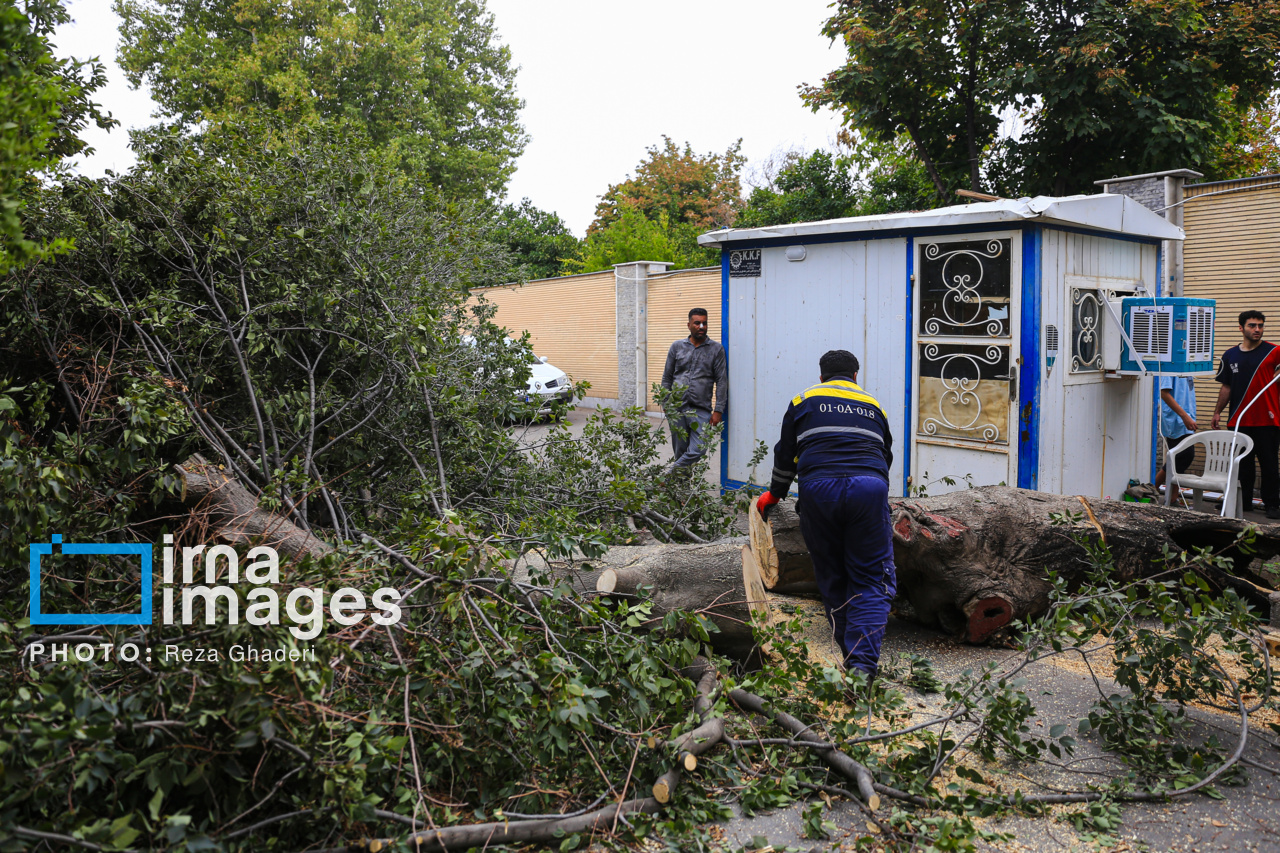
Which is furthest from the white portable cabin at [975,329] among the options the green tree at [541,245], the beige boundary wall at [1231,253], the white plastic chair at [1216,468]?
the green tree at [541,245]

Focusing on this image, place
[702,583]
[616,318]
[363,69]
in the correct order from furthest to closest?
1. [363,69]
2. [616,318]
3. [702,583]

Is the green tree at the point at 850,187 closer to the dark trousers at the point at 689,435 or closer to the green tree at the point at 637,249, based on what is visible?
the green tree at the point at 637,249

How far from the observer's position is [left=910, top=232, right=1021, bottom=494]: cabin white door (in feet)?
21.4

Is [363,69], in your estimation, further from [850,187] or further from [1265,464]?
[1265,464]

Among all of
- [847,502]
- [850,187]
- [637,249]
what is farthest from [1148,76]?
[637,249]

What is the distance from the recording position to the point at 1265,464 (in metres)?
7.58

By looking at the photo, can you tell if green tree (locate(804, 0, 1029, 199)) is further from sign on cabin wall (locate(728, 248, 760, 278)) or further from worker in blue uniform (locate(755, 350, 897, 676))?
worker in blue uniform (locate(755, 350, 897, 676))

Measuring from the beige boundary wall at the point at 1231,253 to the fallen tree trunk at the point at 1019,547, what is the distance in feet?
15.7

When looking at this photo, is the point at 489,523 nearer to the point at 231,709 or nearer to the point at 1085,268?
the point at 231,709

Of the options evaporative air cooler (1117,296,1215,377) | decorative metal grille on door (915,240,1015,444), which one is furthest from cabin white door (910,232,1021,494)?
evaporative air cooler (1117,296,1215,377)

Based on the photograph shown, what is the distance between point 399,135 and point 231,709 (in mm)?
23497

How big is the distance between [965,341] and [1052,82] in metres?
7.67

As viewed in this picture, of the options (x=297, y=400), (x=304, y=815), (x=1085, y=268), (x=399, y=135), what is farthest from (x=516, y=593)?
(x=399, y=135)

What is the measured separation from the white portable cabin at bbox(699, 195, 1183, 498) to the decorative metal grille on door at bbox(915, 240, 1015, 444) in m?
0.01
